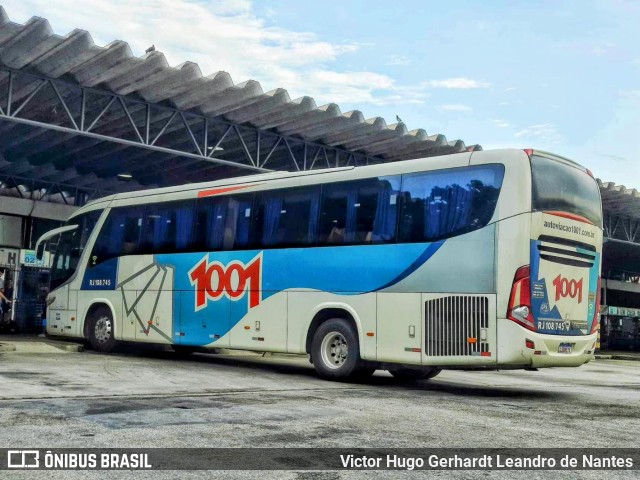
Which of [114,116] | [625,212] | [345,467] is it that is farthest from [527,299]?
[625,212]

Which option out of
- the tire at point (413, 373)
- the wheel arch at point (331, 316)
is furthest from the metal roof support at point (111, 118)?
the tire at point (413, 373)

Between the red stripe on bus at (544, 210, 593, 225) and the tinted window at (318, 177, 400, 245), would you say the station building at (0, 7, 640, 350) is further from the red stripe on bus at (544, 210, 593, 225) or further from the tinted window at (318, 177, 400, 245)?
the red stripe on bus at (544, 210, 593, 225)

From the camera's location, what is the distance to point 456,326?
37.2ft

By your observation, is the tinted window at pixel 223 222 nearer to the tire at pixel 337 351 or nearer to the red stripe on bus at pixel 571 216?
the tire at pixel 337 351

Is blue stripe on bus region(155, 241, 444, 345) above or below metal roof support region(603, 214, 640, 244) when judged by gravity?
below

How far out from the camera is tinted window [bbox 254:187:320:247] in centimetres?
1350

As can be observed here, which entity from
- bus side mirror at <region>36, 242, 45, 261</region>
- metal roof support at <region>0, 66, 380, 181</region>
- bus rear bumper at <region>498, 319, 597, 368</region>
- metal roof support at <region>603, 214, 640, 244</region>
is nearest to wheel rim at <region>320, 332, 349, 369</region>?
bus rear bumper at <region>498, 319, 597, 368</region>

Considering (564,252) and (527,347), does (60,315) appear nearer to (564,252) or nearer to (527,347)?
(527,347)

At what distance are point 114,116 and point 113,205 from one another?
427 centimetres

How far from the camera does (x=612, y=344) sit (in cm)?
4444

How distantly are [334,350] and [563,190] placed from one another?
4397mm

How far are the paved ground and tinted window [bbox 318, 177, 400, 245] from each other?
91.5 inches

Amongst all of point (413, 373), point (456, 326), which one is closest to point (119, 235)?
point (413, 373)

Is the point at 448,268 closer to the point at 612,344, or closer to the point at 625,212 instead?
the point at 625,212
